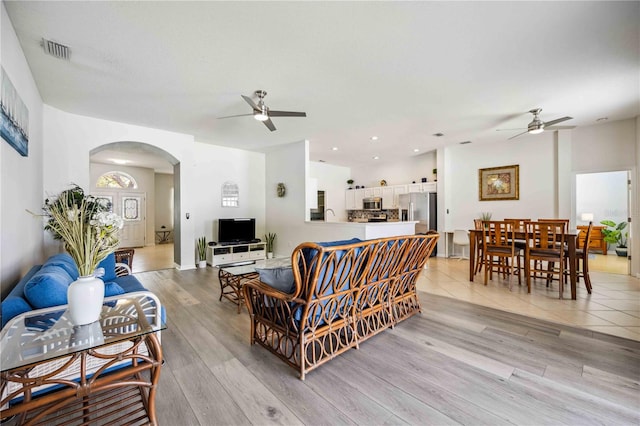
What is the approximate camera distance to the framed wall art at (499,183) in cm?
594

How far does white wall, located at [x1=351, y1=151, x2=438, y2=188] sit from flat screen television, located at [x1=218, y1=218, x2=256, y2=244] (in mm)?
4309

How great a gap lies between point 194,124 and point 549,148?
282 inches

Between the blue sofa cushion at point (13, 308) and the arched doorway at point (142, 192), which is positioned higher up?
the arched doorway at point (142, 192)

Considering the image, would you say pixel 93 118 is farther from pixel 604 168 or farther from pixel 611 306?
pixel 604 168

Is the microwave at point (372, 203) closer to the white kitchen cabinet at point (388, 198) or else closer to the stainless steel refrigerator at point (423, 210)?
the white kitchen cabinet at point (388, 198)

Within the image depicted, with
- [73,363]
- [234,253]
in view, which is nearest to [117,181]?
[234,253]

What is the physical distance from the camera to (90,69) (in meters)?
2.89

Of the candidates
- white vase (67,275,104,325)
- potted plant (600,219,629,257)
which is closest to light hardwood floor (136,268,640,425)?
white vase (67,275,104,325)

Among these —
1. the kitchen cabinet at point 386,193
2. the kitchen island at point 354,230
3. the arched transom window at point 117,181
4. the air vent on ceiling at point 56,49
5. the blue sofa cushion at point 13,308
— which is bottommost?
the blue sofa cushion at point 13,308

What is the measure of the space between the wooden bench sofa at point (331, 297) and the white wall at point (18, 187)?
6.42 ft

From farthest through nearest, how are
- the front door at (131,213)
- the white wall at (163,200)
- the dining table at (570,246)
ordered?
the white wall at (163,200)
the front door at (131,213)
the dining table at (570,246)

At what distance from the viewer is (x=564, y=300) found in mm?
3457

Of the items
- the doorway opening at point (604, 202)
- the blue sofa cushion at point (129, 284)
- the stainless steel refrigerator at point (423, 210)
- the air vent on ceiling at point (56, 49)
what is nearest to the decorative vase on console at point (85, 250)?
the blue sofa cushion at point (129, 284)

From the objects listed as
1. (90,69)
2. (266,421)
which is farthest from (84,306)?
(90,69)
